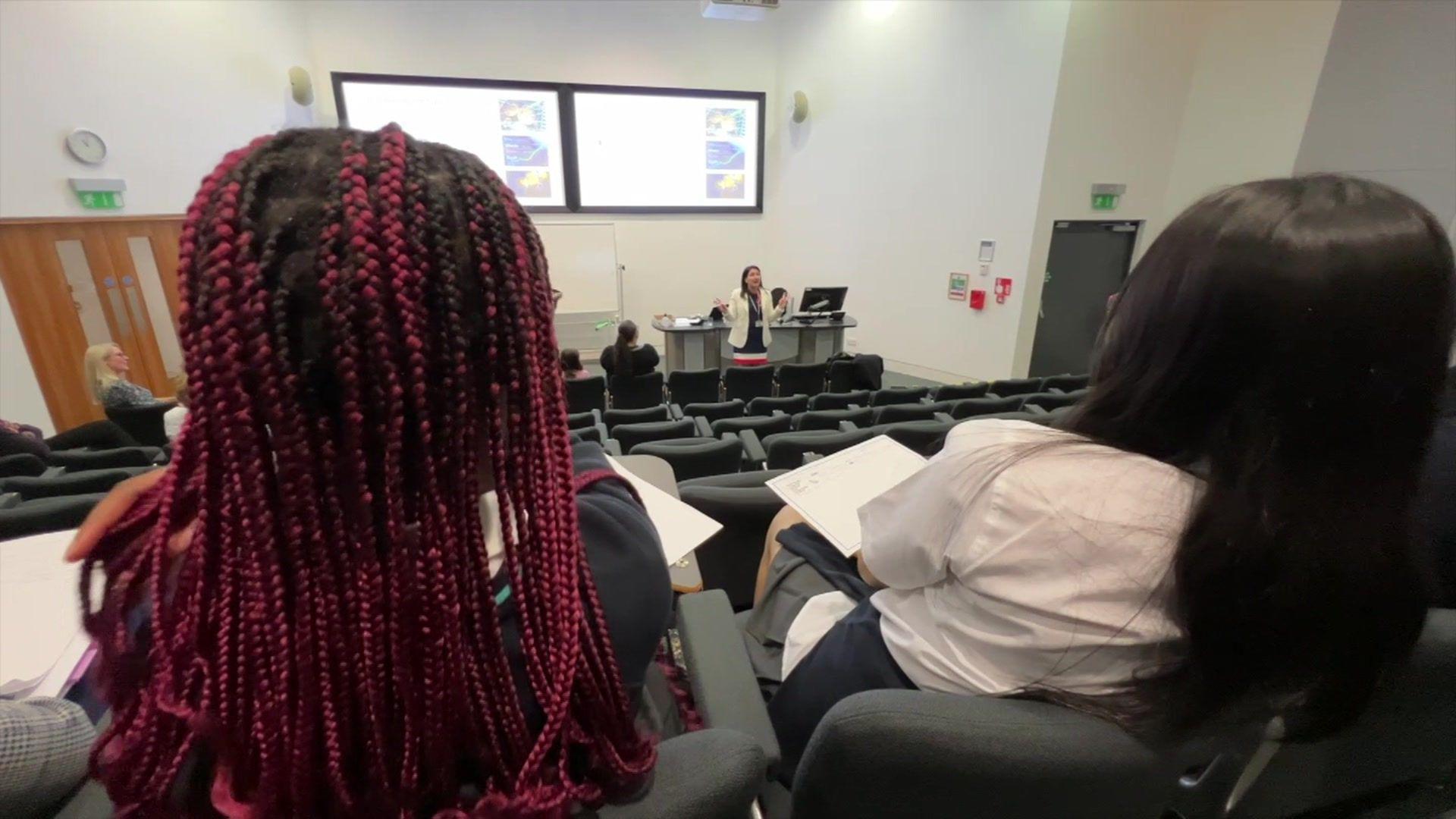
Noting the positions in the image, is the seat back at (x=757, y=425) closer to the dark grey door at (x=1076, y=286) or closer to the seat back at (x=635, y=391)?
the seat back at (x=635, y=391)

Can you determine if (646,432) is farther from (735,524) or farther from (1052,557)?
(1052,557)

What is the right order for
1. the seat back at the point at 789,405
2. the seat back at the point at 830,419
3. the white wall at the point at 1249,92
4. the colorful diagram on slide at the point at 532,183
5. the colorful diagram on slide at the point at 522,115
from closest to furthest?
the seat back at the point at 830,419
the seat back at the point at 789,405
the white wall at the point at 1249,92
the colorful diagram on slide at the point at 522,115
the colorful diagram on slide at the point at 532,183

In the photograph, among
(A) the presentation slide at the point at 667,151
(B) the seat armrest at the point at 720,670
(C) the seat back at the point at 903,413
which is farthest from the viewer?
(A) the presentation slide at the point at 667,151

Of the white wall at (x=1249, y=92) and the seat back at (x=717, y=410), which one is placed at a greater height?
the white wall at (x=1249, y=92)

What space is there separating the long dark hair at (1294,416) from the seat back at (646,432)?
2.42 metres

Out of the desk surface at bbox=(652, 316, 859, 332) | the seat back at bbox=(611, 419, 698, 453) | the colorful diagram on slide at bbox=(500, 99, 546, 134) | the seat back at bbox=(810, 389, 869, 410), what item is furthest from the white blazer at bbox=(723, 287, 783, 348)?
the colorful diagram on slide at bbox=(500, 99, 546, 134)

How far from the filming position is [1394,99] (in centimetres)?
402

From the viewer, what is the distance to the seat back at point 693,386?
4688mm

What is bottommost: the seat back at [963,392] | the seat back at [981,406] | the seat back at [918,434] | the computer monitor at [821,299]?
the seat back at [963,392]

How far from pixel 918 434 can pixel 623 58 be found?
6421 mm

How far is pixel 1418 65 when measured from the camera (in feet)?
12.8

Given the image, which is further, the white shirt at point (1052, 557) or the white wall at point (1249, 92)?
the white wall at point (1249, 92)

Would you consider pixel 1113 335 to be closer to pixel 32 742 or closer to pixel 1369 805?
pixel 32 742

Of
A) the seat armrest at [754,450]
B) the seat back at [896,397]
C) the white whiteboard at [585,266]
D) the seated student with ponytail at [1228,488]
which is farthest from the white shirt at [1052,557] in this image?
the white whiteboard at [585,266]
